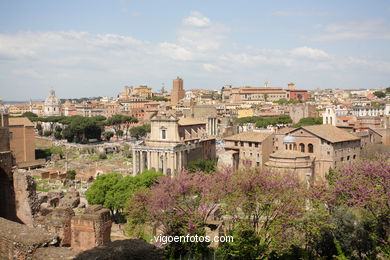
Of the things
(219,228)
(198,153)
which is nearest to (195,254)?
(219,228)

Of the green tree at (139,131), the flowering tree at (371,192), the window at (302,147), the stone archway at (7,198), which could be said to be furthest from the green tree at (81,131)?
the stone archway at (7,198)

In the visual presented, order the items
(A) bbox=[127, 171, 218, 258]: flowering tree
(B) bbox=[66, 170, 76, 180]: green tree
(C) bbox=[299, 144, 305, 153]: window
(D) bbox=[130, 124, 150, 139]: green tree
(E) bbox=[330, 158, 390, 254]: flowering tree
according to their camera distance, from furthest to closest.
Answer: (D) bbox=[130, 124, 150, 139]: green tree → (B) bbox=[66, 170, 76, 180]: green tree → (C) bbox=[299, 144, 305, 153]: window → (A) bbox=[127, 171, 218, 258]: flowering tree → (E) bbox=[330, 158, 390, 254]: flowering tree

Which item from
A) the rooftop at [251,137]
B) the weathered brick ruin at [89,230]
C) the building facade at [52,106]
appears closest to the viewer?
the weathered brick ruin at [89,230]

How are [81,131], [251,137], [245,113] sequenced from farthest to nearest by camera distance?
[245,113] → [81,131] → [251,137]

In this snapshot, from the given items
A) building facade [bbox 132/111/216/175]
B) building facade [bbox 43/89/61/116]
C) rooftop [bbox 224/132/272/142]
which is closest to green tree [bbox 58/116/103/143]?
building facade [bbox 132/111/216/175]

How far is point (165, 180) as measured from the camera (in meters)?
26.8

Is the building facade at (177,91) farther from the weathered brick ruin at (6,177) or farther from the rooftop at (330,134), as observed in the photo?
the weathered brick ruin at (6,177)

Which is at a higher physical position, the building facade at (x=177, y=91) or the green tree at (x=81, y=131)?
the building facade at (x=177, y=91)

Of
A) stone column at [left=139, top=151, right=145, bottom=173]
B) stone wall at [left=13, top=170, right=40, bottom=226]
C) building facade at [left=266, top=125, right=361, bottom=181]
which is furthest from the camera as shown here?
stone column at [left=139, top=151, right=145, bottom=173]

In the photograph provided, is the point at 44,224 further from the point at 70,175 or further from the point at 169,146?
the point at 70,175

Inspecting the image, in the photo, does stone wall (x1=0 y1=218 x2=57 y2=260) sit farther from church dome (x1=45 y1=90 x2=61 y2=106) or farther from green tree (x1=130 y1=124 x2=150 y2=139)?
church dome (x1=45 y1=90 x2=61 y2=106)

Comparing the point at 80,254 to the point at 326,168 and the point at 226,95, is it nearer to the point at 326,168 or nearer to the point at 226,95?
the point at 326,168

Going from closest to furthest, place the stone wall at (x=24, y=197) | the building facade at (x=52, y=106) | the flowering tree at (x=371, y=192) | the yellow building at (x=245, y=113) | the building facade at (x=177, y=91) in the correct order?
the stone wall at (x=24, y=197), the flowering tree at (x=371, y=192), the yellow building at (x=245, y=113), the building facade at (x=177, y=91), the building facade at (x=52, y=106)

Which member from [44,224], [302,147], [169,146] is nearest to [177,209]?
[44,224]
